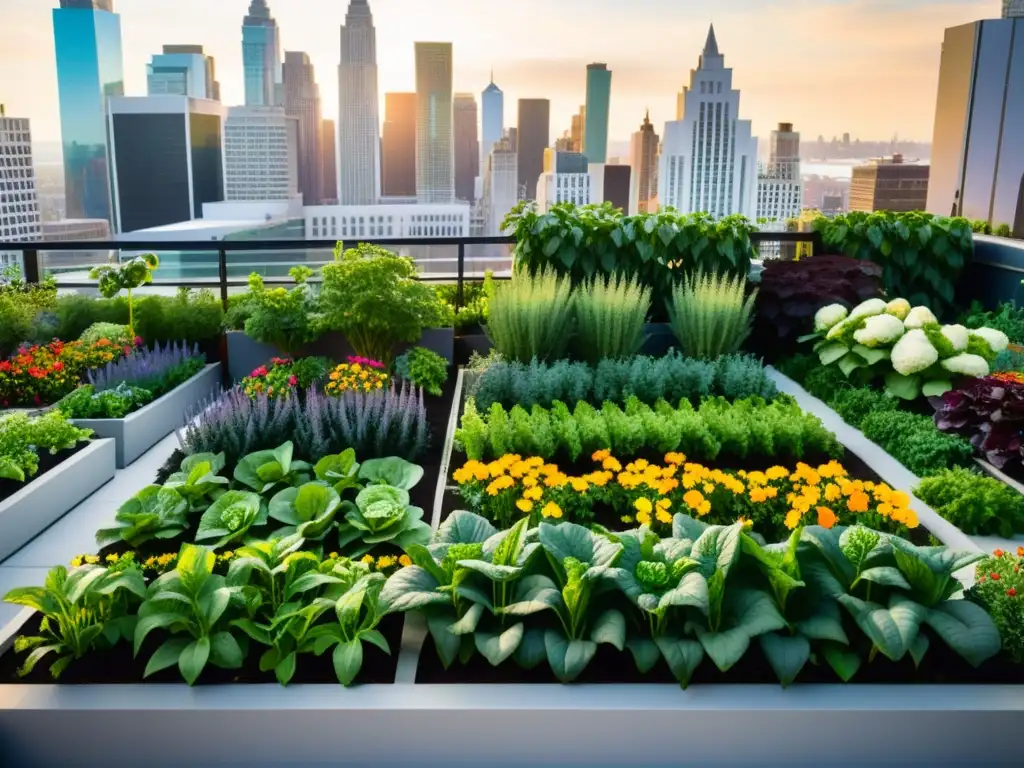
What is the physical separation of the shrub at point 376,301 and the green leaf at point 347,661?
329cm

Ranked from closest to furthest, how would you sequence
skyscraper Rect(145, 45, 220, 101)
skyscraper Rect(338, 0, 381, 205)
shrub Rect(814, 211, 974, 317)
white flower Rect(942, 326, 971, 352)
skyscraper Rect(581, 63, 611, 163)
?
white flower Rect(942, 326, 971, 352), shrub Rect(814, 211, 974, 317), skyscraper Rect(581, 63, 611, 163), skyscraper Rect(338, 0, 381, 205), skyscraper Rect(145, 45, 220, 101)

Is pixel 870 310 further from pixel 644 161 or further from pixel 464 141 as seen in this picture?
pixel 464 141

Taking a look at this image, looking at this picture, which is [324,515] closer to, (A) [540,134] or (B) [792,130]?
(B) [792,130]

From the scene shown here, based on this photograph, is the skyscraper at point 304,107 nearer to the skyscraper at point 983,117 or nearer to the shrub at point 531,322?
the skyscraper at point 983,117

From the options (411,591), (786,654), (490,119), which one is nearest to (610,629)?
(786,654)

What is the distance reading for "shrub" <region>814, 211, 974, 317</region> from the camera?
A: 20.5ft

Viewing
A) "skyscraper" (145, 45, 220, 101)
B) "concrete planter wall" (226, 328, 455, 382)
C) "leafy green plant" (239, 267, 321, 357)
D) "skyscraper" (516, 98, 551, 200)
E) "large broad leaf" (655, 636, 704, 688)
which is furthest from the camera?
"skyscraper" (145, 45, 220, 101)

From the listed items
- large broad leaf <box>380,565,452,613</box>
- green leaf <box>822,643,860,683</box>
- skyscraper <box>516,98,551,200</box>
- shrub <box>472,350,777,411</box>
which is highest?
skyscraper <box>516,98,551,200</box>

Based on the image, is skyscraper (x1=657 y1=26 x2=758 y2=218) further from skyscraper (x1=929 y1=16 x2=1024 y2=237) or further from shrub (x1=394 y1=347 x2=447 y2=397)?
shrub (x1=394 y1=347 x2=447 y2=397)

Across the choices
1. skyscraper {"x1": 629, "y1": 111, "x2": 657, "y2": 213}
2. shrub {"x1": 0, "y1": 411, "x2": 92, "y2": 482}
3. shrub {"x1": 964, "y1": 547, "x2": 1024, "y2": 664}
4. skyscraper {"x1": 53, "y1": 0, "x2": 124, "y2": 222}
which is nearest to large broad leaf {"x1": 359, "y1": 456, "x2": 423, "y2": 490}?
shrub {"x1": 0, "y1": 411, "x2": 92, "y2": 482}

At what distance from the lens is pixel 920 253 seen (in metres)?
6.29

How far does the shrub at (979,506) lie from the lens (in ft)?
10.0

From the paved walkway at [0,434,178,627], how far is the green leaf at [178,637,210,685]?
1053 mm

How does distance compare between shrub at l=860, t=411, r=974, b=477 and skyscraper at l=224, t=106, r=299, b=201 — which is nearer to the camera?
shrub at l=860, t=411, r=974, b=477
